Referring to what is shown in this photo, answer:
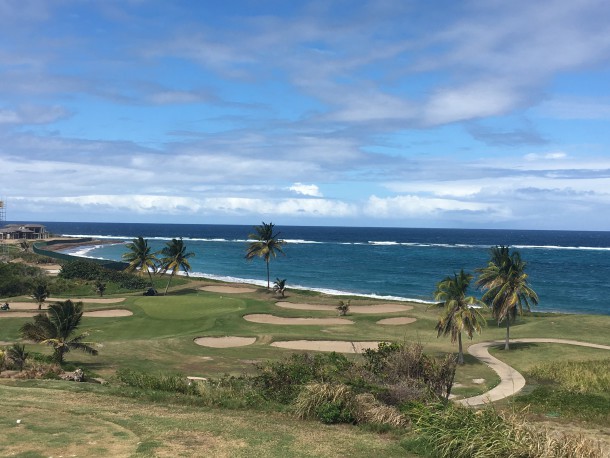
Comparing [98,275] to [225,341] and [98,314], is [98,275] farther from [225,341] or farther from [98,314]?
[225,341]

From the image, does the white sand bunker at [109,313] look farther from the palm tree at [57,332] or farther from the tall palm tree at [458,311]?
the tall palm tree at [458,311]

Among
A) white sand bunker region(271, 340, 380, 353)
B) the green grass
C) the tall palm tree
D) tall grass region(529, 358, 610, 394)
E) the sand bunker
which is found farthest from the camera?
the sand bunker

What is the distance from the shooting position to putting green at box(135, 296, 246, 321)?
52.6 metres

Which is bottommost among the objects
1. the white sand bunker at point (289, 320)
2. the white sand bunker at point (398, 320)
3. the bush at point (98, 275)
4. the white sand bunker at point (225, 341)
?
the white sand bunker at point (225, 341)

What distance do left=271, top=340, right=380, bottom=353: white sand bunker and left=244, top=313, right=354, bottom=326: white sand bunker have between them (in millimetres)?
8613

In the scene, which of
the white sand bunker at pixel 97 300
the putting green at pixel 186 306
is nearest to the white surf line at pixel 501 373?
the putting green at pixel 186 306

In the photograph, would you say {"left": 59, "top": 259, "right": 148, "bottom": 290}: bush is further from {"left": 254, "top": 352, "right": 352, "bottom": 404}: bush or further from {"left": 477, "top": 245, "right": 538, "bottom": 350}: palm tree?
{"left": 254, "top": 352, "right": 352, "bottom": 404}: bush

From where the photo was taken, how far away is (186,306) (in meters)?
57.4

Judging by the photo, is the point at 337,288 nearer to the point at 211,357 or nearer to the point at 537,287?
the point at 537,287

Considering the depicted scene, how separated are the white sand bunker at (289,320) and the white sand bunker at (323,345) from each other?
28.3 feet

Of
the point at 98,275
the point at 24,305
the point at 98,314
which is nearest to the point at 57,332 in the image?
the point at 98,314

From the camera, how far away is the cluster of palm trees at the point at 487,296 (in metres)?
37.3

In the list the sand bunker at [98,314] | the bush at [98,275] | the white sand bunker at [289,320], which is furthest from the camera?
the bush at [98,275]

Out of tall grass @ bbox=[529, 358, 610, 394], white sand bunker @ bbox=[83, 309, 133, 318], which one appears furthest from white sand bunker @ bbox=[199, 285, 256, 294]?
tall grass @ bbox=[529, 358, 610, 394]
